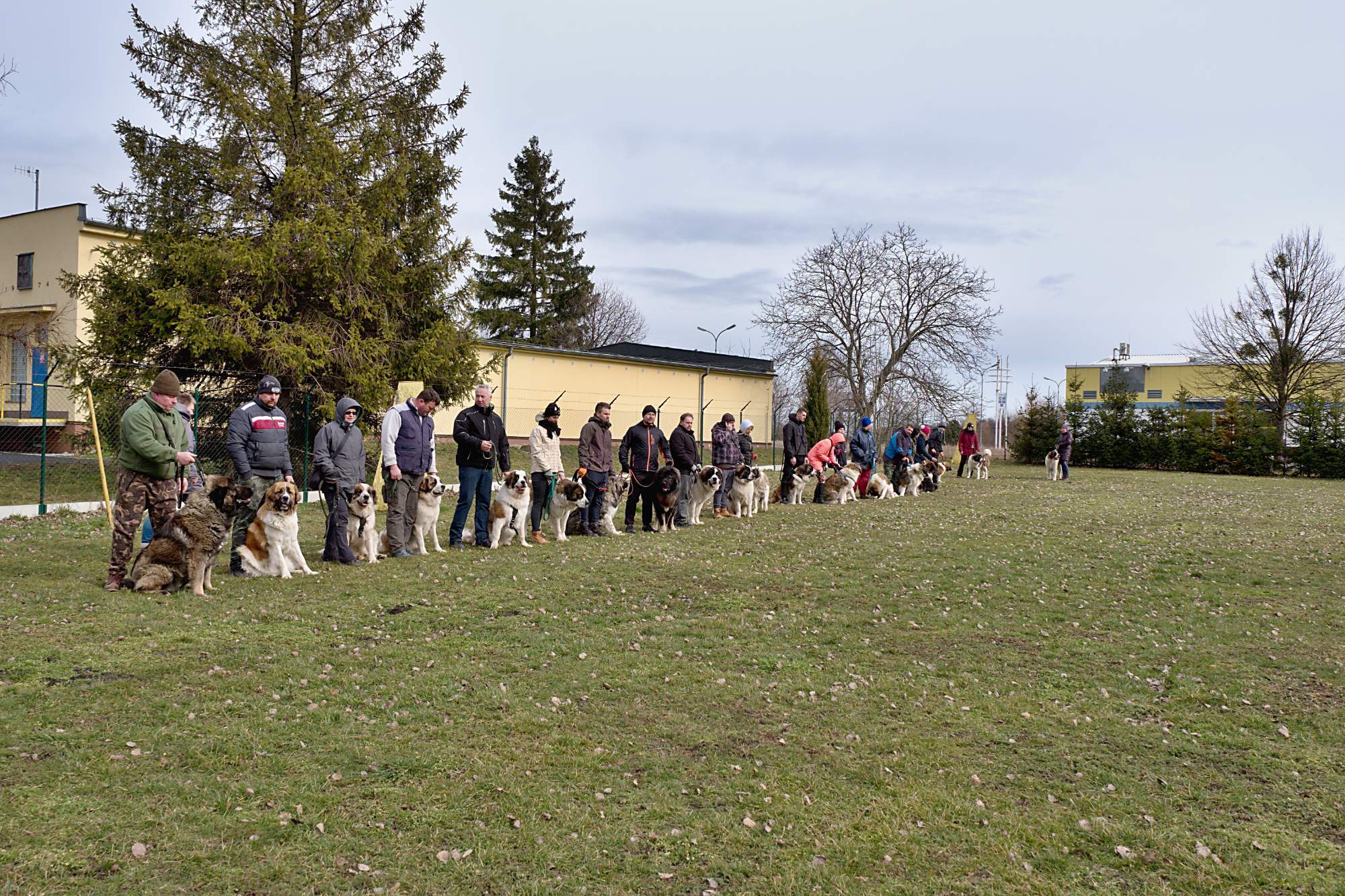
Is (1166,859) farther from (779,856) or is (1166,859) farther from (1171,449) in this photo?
A: (1171,449)

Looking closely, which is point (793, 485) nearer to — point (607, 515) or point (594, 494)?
point (607, 515)

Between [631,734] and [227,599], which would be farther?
[227,599]

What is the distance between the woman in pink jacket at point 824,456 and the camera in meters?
17.8

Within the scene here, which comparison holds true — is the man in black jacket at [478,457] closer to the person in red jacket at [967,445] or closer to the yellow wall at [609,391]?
the yellow wall at [609,391]

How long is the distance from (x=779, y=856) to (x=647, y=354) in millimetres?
36985

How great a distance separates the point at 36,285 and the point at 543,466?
23.4m

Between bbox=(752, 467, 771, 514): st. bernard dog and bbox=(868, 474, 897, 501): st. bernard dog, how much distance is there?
12.0 ft

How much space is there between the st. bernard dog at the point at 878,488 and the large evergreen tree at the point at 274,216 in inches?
350

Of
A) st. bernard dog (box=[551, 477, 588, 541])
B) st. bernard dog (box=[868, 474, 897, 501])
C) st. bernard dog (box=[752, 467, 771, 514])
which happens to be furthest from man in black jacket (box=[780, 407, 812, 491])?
st. bernard dog (box=[551, 477, 588, 541])

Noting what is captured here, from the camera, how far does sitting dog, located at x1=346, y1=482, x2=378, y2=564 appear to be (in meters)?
9.48

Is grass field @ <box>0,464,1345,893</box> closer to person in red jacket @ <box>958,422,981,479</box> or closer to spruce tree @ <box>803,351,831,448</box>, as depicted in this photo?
person in red jacket @ <box>958,422,981,479</box>

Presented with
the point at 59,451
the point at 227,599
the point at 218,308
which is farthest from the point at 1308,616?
the point at 59,451

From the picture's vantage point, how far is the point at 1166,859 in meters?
3.55

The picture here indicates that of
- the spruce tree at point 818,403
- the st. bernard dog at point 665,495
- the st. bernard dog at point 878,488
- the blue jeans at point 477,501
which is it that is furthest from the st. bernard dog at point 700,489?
the spruce tree at point 818,403
